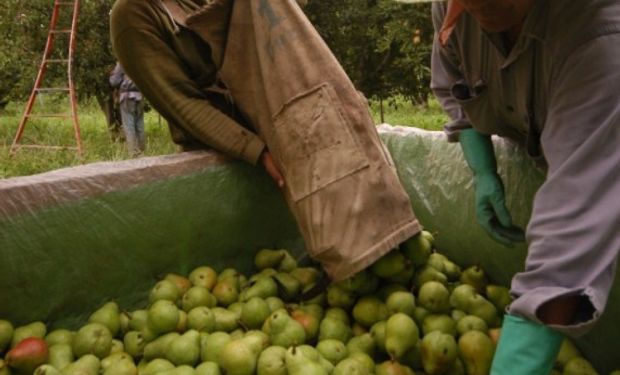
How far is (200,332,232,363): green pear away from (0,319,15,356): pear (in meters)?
0.65

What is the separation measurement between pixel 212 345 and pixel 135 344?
12.4 inches

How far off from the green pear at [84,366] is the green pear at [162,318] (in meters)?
0.24

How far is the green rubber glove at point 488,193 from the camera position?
2268mm

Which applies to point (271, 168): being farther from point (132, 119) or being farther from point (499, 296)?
point (132, 119)

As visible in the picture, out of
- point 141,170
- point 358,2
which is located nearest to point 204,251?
point 141,170

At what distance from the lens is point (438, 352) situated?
213 centimetres

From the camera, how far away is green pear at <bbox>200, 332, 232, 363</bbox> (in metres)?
2.20

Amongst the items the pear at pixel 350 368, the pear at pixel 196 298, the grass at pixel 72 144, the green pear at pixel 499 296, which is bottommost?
the grass at pixel 72 144

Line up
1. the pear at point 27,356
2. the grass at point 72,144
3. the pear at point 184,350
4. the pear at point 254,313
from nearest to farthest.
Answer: the pear at point 27,356 < the pear at point 184,350 < the pear at point 254,313 < the grass at point 72,144

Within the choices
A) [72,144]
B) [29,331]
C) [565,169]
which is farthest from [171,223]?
[72,144]

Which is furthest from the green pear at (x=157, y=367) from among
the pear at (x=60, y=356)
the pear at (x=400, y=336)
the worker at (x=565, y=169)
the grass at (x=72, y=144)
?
the grass at (x=72, y=144)

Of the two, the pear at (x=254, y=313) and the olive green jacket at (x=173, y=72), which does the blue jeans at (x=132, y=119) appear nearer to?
the olive green jacket at (x=173, y=72)

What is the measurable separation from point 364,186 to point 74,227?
1.09 m

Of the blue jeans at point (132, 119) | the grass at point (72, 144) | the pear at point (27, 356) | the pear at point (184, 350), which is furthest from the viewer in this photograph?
the blue jeans at point (132, 119)
